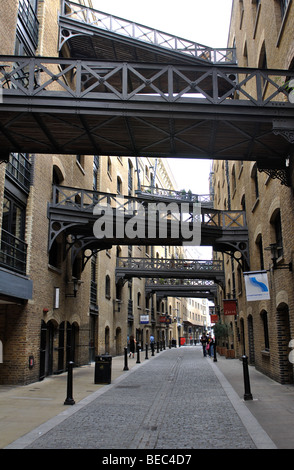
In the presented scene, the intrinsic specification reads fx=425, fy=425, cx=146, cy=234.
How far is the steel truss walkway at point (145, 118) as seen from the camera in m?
8.70

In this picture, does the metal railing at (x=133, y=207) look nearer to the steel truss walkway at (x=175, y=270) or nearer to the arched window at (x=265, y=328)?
the arched window at (x=265, y=328)

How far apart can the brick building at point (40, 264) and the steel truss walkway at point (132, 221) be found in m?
0.44

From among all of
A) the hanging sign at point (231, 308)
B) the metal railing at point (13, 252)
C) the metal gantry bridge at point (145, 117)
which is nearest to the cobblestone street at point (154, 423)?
the metal railing at point (13, 252)

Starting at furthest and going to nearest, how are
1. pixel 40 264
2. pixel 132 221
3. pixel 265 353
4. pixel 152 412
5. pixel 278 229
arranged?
1. pixel 132 221
2. pixel 40 264
3. pixel 265 353
4. pixel 278 229
5. pixel 152 412

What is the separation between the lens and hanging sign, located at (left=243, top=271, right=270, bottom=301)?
11.5m

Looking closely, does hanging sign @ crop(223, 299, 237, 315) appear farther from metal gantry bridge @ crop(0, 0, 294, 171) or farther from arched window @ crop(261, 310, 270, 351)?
metal gantry bridge @ crop(0, 0, 294, 171)

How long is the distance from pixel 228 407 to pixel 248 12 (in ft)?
45.0

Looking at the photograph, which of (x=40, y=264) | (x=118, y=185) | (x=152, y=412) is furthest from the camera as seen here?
(x=118, y=185)

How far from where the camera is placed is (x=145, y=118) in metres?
8.95

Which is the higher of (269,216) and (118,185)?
(118,185)

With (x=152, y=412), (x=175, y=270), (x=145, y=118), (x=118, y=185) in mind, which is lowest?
(x=152, y=412)

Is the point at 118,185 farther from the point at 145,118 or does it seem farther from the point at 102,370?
the point at 145,118

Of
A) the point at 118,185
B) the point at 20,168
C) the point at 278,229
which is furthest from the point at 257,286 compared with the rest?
the point at 118,185

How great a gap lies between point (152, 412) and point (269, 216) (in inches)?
285
